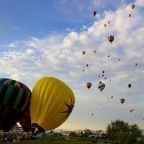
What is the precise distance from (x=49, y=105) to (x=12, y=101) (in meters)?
5.40

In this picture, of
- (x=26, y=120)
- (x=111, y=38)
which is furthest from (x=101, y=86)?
(x=26, y=120)

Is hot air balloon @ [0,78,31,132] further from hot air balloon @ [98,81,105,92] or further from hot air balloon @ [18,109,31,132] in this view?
hot air balloon @ [98,81,105,92]

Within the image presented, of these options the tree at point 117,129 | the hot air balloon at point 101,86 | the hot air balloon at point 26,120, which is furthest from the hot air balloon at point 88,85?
the tree at point 117,129

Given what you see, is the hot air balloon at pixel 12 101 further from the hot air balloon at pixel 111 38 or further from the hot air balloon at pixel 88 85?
the hot air balloon at pixel 111 38

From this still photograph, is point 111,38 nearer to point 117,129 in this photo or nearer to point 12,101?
point 12,101

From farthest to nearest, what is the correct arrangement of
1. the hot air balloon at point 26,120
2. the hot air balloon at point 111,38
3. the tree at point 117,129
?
the tree at point 117,129
the hot air balloon at point 111,38
the hot air balloon at point 26,120

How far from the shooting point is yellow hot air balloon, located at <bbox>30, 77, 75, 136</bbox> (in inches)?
1718

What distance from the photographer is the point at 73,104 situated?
156ft

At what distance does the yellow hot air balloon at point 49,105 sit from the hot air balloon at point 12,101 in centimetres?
131

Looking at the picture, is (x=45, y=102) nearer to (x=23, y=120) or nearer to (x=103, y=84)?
(x=23, y=120)

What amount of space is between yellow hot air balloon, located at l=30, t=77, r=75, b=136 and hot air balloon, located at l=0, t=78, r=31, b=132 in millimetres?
1313

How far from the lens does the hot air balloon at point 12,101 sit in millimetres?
44000

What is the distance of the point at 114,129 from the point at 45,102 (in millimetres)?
52409

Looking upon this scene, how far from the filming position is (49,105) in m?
43.6
